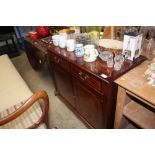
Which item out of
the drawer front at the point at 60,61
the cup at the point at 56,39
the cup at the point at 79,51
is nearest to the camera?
the cup at the point at 79,51

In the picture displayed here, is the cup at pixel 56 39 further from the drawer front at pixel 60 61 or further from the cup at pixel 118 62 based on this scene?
the cup at pixel 118 62

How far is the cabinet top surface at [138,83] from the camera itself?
86 cm

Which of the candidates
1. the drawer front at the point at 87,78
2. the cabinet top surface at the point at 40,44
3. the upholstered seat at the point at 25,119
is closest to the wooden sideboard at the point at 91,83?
the drawer front at the point at 87,78

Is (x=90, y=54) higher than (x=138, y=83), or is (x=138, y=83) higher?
(x=90, y=54)

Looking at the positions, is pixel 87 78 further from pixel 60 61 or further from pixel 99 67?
pixel 60 61

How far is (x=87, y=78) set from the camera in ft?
3.72

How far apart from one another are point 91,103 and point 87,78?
0.25 meters

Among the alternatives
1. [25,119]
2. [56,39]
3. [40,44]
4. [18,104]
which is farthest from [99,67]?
[40,44]

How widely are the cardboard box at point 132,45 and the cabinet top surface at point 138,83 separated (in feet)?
0.33

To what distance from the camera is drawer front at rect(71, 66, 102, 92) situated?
105 centimetres

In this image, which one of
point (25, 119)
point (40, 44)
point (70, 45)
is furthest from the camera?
point (40, 44)

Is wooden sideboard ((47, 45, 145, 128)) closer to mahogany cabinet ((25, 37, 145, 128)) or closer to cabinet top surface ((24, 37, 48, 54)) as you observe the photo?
mahogany cabinet ((25, 37, 145, 128))
